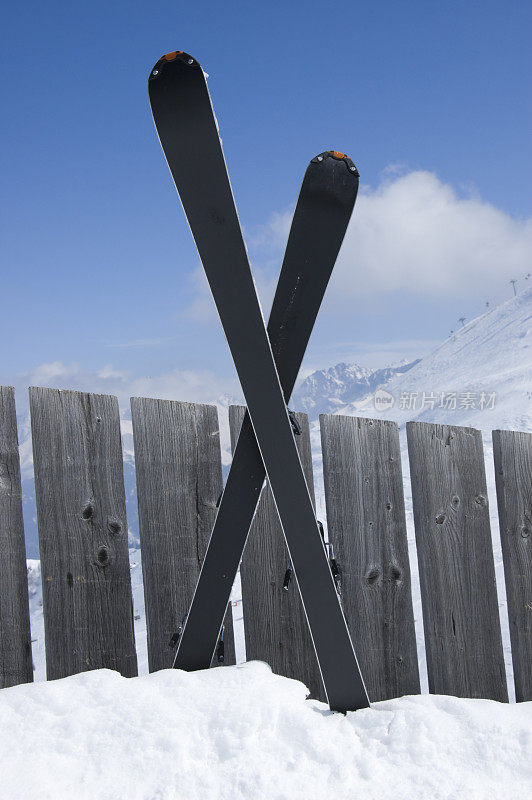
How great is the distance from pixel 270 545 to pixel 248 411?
19.6 inches

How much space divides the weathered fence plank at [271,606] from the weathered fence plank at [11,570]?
1.81ft

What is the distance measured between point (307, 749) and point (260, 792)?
0.44 ft

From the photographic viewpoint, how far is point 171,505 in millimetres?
1769

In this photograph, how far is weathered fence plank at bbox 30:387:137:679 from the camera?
5.47ft

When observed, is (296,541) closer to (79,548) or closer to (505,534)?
(79,548)

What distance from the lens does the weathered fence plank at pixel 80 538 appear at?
1.67 m

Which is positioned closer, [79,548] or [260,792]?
[260,792]

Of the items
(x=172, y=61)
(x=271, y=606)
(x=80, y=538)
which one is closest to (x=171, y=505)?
(x=80, y=538)

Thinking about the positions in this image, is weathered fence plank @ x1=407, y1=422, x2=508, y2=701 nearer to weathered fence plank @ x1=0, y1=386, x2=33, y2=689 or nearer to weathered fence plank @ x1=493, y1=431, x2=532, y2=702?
weathered fence plank @ x1=493, y1=431, x2=532, y2=702

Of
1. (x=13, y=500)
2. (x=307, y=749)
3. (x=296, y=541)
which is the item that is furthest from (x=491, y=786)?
(x=13, y=500)

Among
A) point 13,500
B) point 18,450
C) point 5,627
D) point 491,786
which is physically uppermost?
point 18,450

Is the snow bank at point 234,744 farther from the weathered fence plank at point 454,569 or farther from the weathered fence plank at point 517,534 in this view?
the weathered fence plank at point 517,534

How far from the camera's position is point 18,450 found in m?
1.67

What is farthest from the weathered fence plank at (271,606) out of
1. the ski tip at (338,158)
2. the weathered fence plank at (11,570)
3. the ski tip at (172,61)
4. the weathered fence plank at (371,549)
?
the ski tip at (172,61)
